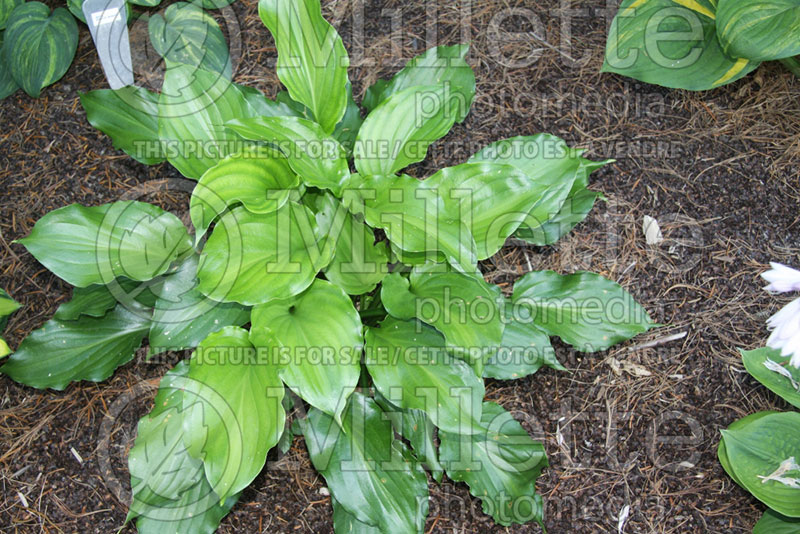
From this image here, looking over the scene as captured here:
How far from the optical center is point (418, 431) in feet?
5.90

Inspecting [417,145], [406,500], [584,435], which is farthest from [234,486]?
[584,435]

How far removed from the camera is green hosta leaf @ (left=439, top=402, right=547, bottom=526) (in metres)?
1.75

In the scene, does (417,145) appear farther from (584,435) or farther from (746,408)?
(746,408)

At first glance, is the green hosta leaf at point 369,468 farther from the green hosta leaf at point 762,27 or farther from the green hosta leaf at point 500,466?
the green hosta leaf at point 762,27

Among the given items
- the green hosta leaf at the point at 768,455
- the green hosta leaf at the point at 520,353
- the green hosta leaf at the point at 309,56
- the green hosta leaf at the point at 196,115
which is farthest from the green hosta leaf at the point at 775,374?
the green hosta leaf at the point at 196,115

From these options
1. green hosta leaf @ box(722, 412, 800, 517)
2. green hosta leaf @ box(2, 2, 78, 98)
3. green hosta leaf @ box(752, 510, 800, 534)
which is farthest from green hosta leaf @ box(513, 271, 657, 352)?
green hosta leaf @ box(2, 2, 78, 98)

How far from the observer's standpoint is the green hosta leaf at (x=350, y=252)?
1.73 m

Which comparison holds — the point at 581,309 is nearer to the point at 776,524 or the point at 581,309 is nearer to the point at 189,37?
the point at 776,524

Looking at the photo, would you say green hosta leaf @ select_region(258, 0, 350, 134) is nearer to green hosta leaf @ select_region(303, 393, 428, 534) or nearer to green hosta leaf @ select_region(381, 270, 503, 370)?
green hosta leaf @ select_region(381, 270, 503, 370)

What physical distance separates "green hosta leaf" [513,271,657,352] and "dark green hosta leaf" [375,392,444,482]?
391 mm

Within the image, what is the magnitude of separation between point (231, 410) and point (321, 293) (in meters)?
0.34

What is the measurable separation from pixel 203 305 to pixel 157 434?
13.3 inches

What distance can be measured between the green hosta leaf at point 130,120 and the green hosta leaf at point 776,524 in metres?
1.84

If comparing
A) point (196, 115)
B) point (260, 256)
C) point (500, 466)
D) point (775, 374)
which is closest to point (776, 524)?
point (775, 374)
